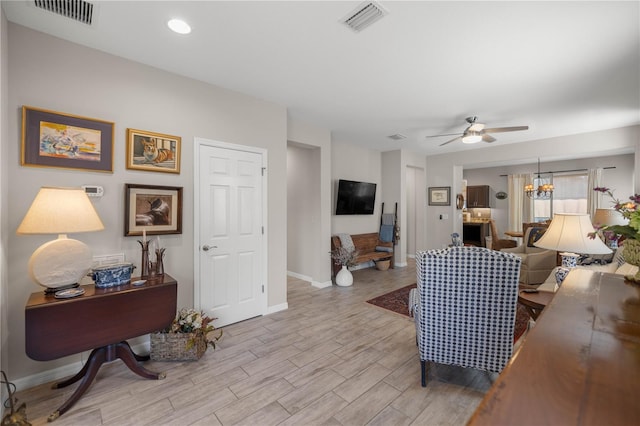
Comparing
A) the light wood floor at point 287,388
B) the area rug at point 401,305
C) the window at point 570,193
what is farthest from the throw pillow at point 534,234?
the light wood floor at point 287,388

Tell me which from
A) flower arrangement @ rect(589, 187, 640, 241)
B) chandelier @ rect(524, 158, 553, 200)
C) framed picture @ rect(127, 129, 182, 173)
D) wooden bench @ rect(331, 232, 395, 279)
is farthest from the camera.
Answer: chandelier @ rect(524, 158, 553, 200)

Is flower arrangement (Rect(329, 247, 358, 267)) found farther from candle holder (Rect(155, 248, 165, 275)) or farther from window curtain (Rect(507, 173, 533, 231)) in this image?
window curtain (Rect(507, 173, 533, 231))

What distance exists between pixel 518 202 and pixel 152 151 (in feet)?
29.6

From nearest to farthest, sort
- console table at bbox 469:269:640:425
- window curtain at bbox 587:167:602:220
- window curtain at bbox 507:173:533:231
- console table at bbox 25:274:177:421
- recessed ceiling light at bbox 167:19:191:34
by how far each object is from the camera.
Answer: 1. console table at bbox 469:269:640:425
2. console table at bbox 25:274:177:421
3. recessed ceiling light at bbox 167:19:191:34
4. window curtain at bbox 587:167:602:220
5. window curtain at bbox 507:173:533:231

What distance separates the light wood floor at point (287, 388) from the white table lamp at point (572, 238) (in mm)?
1175

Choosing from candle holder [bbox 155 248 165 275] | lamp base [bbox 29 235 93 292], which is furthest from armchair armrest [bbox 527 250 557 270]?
lamp base [bbox 29 235 93 292]

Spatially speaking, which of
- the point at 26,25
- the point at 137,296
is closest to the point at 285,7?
the point at 26,25

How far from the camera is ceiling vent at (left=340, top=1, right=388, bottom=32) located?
6.16 ft

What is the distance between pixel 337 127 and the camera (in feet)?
15.1

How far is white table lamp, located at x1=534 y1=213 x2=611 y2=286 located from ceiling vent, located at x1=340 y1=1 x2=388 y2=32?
211cm

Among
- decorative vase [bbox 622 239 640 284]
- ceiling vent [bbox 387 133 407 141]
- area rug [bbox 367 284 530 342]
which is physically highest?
ceiling vent [bbox 387 133 407 141]

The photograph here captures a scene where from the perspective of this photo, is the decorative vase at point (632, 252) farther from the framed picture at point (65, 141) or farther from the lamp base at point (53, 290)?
the framed picture at point (65, 141)

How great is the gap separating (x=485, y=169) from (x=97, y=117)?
31.4ft

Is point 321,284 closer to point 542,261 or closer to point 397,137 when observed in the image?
point 397,137
